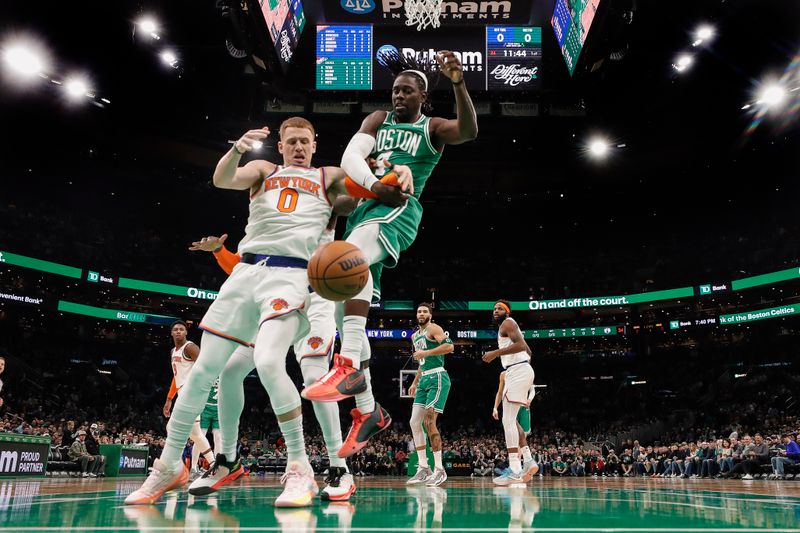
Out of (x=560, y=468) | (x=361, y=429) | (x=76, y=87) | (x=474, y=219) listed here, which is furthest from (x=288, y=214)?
(x=474, y=219)

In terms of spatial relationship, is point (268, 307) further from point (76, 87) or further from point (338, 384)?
point (76, 87)

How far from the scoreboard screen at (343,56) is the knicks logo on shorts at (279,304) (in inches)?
391

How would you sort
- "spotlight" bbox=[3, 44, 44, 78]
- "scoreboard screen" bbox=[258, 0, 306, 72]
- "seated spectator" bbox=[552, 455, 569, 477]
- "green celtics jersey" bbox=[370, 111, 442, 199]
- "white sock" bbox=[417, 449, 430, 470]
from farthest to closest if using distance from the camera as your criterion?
"seated spectator" bbox=[552, 455, 569, 477]
"spotlight" bbox=[3, 44, 44, 78]
"scoreboard screen" bbox=[258, 0, 306, 72]
"white sock" bbox=[417, 449, 430, 470]
"green celtics jersey" bbox=[370, 111, 442, 199]

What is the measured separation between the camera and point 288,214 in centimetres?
376

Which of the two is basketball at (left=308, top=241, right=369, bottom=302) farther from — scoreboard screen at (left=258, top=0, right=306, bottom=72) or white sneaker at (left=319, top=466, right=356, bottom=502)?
scoreboard screen at (left=258, top=0, right=306, bottom=72)

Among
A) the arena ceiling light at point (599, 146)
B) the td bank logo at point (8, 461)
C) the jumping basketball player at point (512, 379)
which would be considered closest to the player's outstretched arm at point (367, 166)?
the jumping basketball player at point (512, 379)

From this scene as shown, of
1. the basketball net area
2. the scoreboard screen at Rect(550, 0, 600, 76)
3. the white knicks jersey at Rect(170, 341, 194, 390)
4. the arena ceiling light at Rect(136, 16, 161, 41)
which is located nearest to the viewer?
the white knicks jersey at Rect(170, 341, 194, 390)

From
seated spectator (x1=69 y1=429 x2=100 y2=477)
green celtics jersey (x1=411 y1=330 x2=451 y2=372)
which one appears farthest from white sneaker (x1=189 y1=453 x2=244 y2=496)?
seated spectator (x1=69 y1=429 x2=100 y2=477)

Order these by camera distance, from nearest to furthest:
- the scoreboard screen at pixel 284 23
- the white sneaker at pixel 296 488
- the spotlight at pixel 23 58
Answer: the white sneaker at pixel 296 488
the scoreboard screen at pixel 284 23
the spotlight at pixel 23 58

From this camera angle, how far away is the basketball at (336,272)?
339 centimetres

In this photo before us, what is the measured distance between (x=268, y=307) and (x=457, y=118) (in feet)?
5.68

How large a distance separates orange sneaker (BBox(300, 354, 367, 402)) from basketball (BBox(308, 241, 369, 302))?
432 mm

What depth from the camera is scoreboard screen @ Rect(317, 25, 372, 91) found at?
12.7 meters

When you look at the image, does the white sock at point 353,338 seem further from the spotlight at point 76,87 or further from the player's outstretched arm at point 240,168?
the spotlight at point 76,87
